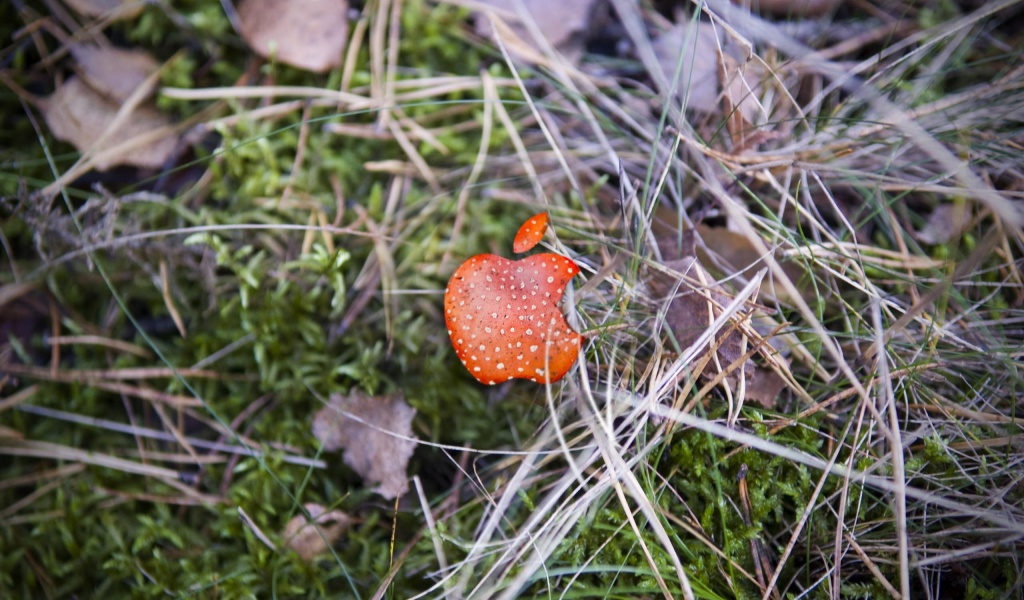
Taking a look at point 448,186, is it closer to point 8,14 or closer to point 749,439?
point 749,439

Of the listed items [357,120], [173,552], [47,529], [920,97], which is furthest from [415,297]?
[920,97]

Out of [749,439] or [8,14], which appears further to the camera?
[8,14]

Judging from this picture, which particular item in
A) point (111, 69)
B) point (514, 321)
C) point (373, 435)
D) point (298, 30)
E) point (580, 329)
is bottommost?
point (373, 435)

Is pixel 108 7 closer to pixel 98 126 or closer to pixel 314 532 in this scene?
pixel 98 126

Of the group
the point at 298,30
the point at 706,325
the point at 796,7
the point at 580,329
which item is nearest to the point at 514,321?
the point at 580,329

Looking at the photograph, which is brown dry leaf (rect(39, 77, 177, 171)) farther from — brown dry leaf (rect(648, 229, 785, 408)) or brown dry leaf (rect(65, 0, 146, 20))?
brown dry leaf (rect(648, 229, 785, 408))

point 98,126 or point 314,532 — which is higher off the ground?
point 98,126

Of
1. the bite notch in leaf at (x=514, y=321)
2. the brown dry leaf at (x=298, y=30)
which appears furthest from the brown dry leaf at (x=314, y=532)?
the brown dry leaf at (x=298, y=30)
